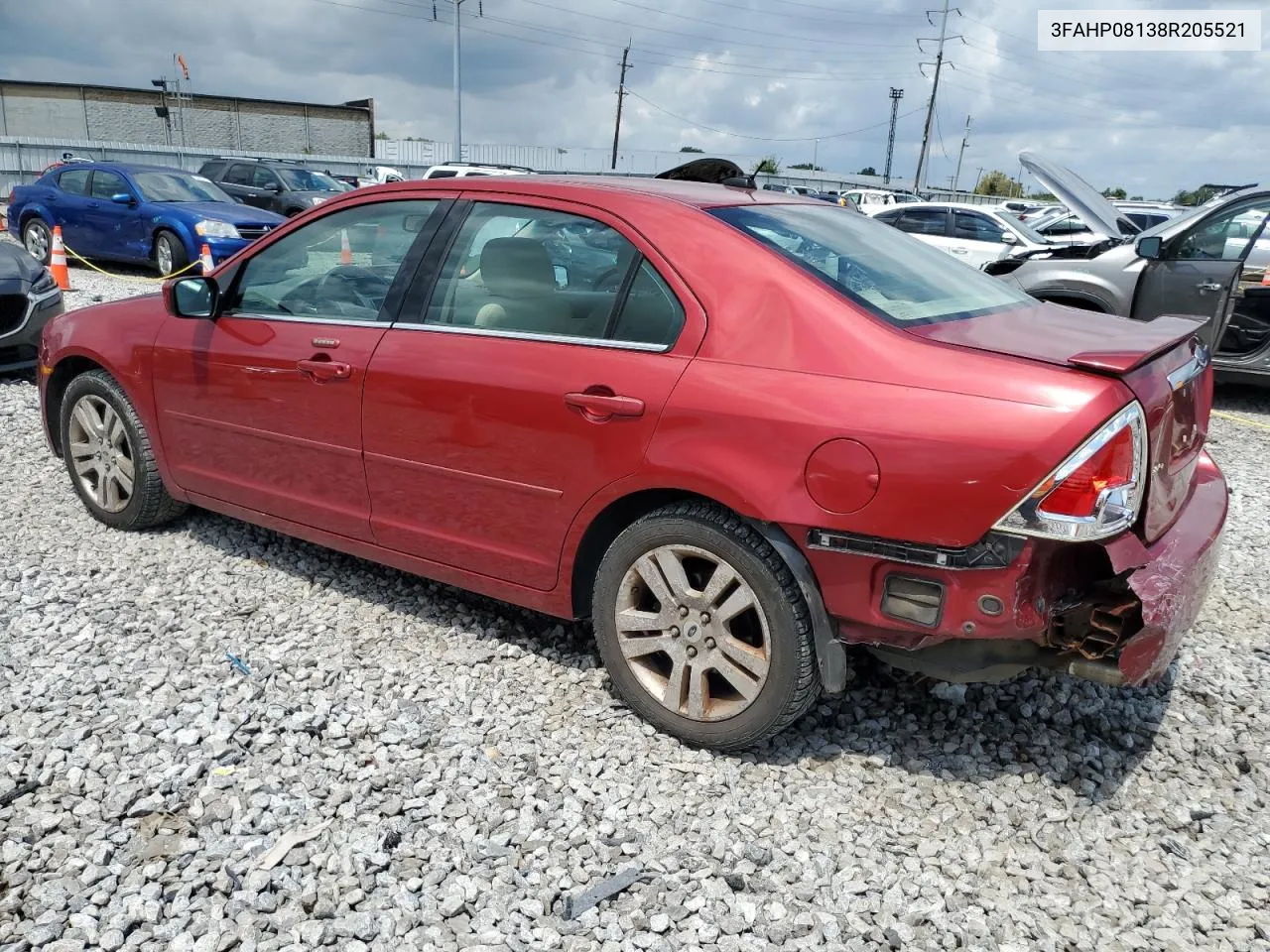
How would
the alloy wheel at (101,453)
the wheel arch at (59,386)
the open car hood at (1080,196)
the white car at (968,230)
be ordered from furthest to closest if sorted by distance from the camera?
the white car at (968,230) < the open car hood at (1080,196) < the wheel arch at (59,386) < the alloy wheel at (101,453)

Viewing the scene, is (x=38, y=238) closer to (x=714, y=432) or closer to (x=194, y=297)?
(x=194, y=297)

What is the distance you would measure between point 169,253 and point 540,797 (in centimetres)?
1279

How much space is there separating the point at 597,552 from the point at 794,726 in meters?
0.86

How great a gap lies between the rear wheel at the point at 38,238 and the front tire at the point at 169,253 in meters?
2.69

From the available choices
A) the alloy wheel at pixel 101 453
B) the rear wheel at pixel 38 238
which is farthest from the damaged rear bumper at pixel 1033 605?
the rear wheel at pixel 38 238

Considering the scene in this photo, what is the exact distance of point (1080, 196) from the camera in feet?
24.0

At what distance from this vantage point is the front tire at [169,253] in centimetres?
1321

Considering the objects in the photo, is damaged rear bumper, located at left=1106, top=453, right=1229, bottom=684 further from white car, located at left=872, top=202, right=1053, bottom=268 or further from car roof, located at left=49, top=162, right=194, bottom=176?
car roof, located at left=49, top=162, right=194, bottom=176

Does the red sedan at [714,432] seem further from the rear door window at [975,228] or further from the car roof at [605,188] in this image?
the rear door window at [975,228]

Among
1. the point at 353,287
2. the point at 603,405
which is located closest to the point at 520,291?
the point at 603,405

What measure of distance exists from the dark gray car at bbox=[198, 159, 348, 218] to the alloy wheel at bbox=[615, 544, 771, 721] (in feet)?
55.1

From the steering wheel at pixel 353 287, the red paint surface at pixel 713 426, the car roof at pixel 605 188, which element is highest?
the car roof at pixel 605 188

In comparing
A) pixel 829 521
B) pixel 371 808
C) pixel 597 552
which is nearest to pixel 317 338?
pixel 597 552

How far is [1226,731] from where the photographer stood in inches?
125
